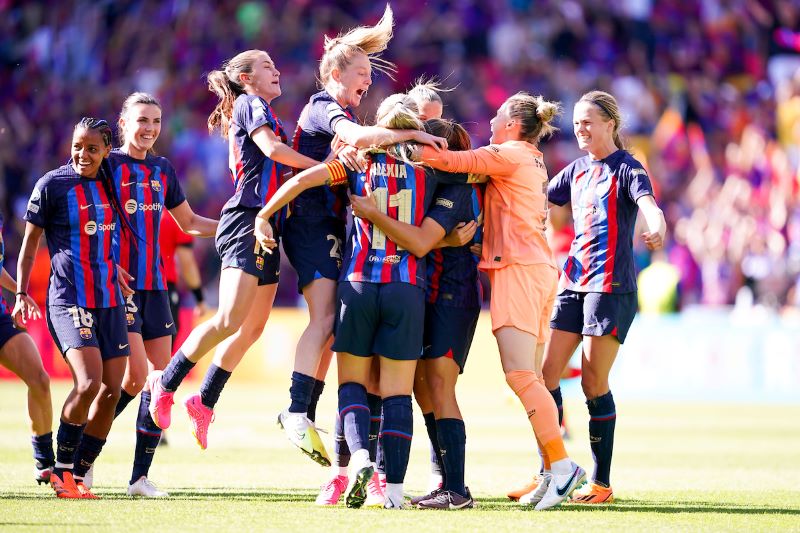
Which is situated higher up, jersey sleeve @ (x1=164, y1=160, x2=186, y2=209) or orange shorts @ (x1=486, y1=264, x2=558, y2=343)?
jersey sleeve @ (x1=164, y1=160, x2=186, y2=209)

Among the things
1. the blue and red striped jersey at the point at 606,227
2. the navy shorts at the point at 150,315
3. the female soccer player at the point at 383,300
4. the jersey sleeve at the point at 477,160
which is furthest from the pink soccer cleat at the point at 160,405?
the blue and red striped jersey at the point at 606,227

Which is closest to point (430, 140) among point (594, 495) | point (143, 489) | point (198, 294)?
point (594, 495)

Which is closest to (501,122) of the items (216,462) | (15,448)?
(216,462)

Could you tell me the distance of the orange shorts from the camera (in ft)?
21.4

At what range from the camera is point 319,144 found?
6.99 m

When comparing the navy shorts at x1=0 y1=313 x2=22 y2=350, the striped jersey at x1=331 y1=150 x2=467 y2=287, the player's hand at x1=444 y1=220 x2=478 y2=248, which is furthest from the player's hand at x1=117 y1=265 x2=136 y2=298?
the player's hand at x1=444 y1=220 x2=478 y2=248

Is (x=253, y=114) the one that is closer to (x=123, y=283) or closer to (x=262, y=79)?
(x=262, y=79)

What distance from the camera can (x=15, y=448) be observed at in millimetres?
9609

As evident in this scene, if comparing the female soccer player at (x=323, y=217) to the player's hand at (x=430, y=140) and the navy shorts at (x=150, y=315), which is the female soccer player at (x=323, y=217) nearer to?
the player's hand at (x=430, y=140)

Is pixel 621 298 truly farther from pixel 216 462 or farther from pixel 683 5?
pixel 683 5

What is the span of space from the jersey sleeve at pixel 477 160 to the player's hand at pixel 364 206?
36 cm

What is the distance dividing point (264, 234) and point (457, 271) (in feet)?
3.64

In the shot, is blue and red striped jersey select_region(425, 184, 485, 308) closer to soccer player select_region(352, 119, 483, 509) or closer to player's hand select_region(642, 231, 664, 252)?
soccer player select_region(352, 119, 483, 509)

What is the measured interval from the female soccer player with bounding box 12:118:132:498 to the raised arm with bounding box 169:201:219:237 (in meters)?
0.62
